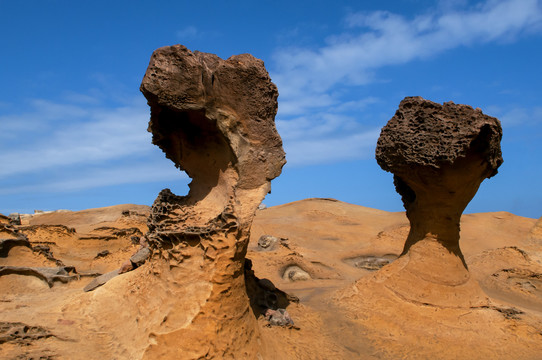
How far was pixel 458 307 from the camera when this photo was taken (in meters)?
6.23

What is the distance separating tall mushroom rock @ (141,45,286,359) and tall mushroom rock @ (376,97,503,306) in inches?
107

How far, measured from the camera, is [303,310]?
6.39 m

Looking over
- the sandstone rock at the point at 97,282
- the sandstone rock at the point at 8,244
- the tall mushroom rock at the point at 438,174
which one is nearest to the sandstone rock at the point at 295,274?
the tall mushroom rock at the point at 438,174

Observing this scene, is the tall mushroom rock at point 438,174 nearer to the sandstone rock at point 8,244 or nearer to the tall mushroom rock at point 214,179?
the tall mushroom rock at point 214,179

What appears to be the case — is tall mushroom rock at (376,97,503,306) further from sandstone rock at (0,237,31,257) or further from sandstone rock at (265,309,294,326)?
sandstone rock at (0,237,31,257)

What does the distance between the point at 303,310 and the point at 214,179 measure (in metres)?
2.67

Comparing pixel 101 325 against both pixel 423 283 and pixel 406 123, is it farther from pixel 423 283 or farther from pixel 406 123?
pixel 406 123

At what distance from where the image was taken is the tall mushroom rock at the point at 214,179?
405 centimetres

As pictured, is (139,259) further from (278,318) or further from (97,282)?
(278,318)

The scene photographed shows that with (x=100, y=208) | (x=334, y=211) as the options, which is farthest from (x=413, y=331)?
(x=100, y=208)

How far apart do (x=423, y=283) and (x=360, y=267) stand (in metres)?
5.96

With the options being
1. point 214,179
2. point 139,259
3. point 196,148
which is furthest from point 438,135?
point 139,259

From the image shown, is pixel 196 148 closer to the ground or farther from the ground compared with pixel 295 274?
farther from the ground

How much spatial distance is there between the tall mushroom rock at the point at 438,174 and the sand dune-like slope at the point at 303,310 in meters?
0.26
